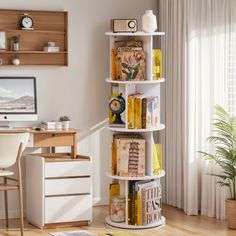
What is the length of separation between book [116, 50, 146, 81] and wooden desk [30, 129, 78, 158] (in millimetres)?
685

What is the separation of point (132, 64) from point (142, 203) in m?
1.19

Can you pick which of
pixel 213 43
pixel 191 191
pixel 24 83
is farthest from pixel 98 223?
pixel 213 43

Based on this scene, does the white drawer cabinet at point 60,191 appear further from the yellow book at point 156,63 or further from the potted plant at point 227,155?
the potted plant at point 227,155

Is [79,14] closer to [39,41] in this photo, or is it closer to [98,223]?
[39,41]

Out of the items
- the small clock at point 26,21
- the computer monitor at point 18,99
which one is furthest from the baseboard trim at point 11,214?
the small clock at point 26,21

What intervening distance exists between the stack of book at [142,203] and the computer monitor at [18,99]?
119 cm

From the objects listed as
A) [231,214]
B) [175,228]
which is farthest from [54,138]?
[231,214]

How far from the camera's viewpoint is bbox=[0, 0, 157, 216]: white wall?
6.53 metres

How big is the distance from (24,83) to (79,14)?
90 centimetres

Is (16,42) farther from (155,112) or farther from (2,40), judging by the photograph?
(155,112)

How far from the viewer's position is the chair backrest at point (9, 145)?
5.47 metres

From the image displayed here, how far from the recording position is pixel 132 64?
5809 millimetres

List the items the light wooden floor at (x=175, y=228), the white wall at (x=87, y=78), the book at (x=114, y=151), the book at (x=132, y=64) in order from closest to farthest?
1. the light wooden floor at (x=175, y=228)
2. the book at (x=132, y=64)
3. the book at (x=114, y=151)
4. the white wall at (x=87, y=78)

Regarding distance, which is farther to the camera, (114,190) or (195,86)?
(195,86)
